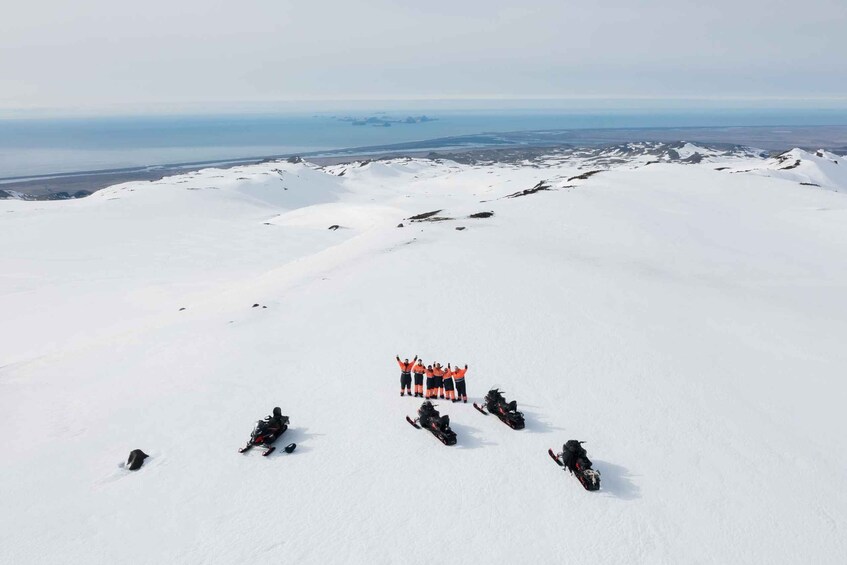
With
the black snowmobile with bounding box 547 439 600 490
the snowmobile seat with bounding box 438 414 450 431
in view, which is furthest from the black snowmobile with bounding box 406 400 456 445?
the black snowmobile with bounding box 547 439 600 490

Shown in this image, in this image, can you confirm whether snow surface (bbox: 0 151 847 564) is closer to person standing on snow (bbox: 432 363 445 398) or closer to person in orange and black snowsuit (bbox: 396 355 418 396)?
person in orange and black snowsuit (bbox: 396 355 418 396)

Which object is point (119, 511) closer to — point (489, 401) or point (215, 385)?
point (215, 385)

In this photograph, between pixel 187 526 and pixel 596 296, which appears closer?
pixel 187 526

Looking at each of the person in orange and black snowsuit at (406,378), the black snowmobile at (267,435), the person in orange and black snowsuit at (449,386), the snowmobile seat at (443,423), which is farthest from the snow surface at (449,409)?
the person in orange and black snowsuit at (449,386)

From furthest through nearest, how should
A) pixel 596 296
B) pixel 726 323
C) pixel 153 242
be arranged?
pixel 153 242, pixel 596 296, pixel 726 323

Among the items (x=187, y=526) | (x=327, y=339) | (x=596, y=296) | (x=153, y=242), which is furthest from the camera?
(x=153, y=242)

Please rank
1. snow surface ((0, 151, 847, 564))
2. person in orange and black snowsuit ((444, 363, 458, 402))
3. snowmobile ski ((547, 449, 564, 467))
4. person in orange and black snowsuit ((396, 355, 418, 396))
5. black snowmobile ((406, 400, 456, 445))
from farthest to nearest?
Answer: person in orange and black snowsuit ((396, 355, 418, 396)), person in orange and black snowsuit ((444, 363, 458, 402)), black snowmobile ((406, 400, 456, 445)), snowmobile ski ((547, 449, 564, 467)), snow surface ((0, 151, 847, 564))

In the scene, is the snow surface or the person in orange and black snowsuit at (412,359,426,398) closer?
the snow surface

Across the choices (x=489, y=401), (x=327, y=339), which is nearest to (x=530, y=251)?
(x=327, y=339)
